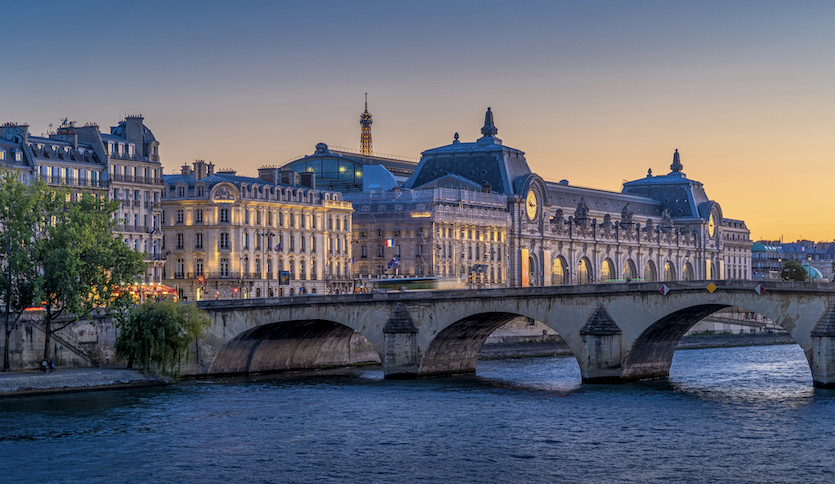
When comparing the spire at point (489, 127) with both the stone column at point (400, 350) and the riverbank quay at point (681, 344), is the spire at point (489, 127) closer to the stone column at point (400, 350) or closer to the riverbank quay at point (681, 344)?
the riverbank quay at point (681, 344)

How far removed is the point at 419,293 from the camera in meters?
94.6

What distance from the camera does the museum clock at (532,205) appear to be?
17843cm

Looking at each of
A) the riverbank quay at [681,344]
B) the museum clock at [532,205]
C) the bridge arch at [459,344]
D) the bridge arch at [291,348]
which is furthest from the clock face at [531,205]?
the bridge arch at [459,344]

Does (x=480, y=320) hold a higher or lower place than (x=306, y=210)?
lower

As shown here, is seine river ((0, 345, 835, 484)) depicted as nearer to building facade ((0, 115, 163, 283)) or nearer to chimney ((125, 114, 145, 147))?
building facade ((0, 115, 163, 283))

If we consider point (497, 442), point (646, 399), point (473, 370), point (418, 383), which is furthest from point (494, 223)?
point (497, 442)

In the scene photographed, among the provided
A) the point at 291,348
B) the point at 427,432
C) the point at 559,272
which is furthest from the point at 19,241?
the point at 559,272

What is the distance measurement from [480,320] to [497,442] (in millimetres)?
30510

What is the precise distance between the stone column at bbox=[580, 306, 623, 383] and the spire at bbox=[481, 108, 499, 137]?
9718cm

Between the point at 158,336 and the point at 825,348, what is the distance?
40719 mm

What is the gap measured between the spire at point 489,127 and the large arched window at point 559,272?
1908 cm

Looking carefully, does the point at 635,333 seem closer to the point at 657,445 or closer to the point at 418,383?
the point at 418,383

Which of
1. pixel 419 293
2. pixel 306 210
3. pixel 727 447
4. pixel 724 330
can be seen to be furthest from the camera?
pixel 724 330

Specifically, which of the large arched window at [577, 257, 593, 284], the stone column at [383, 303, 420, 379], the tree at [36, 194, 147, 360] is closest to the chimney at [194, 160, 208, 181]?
the tree at [36, 194, 147, 360]
